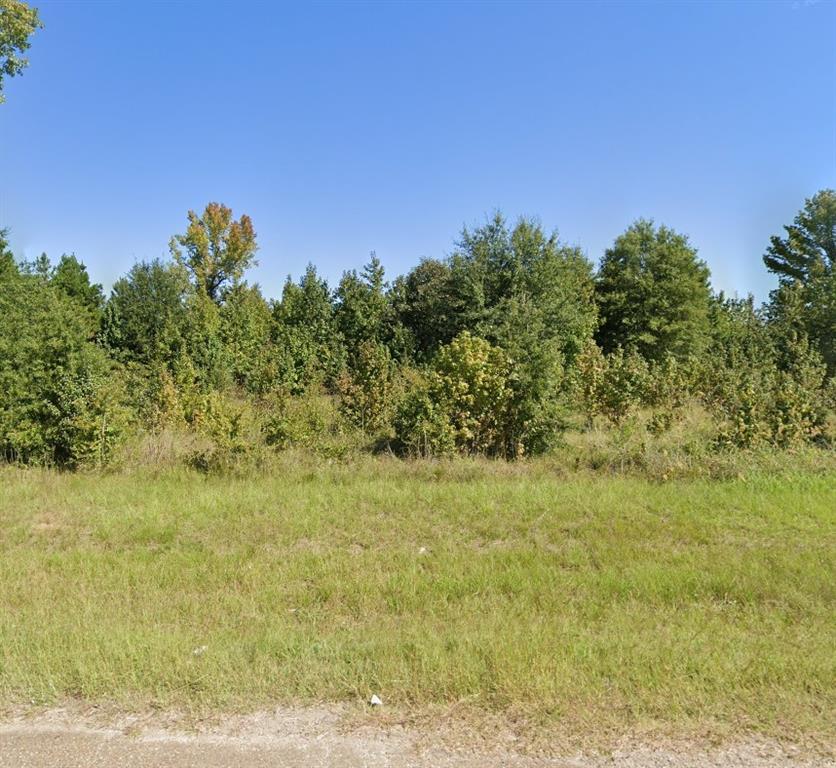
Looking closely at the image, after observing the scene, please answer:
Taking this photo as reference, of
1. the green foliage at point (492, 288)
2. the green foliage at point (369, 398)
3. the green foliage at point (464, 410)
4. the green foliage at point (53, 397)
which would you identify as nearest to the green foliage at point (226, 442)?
the green foliage at point (53, 397)

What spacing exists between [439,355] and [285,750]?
732 centimetres

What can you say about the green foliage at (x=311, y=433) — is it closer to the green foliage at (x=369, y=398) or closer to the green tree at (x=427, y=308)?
the green foliage at (x=369, y=398)

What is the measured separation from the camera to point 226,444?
8.55 metres

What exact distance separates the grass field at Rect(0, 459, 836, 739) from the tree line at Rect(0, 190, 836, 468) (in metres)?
1.04

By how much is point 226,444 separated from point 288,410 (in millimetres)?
2517

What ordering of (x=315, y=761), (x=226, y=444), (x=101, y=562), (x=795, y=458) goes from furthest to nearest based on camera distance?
(x=226, y=444), (x=795, y=458), (x=101, y=562), (x=315, y=761)

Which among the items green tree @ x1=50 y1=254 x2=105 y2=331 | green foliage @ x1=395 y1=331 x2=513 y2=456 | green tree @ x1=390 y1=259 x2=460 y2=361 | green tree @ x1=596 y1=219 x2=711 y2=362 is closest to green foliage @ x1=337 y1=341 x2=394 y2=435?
green foliage @ x1=395 y1=331 x2=513 y2=456

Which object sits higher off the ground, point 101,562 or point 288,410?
point 288,410

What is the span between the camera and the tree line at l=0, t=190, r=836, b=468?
886 cm

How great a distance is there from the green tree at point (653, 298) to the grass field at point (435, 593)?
1479 centimetres

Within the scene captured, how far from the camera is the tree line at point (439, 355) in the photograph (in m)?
8.86

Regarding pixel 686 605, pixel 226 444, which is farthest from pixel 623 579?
pixel 226 444

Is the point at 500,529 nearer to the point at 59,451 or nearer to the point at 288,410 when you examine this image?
the point at 288,410

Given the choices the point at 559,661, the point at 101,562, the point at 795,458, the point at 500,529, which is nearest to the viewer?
the point at 559,661
